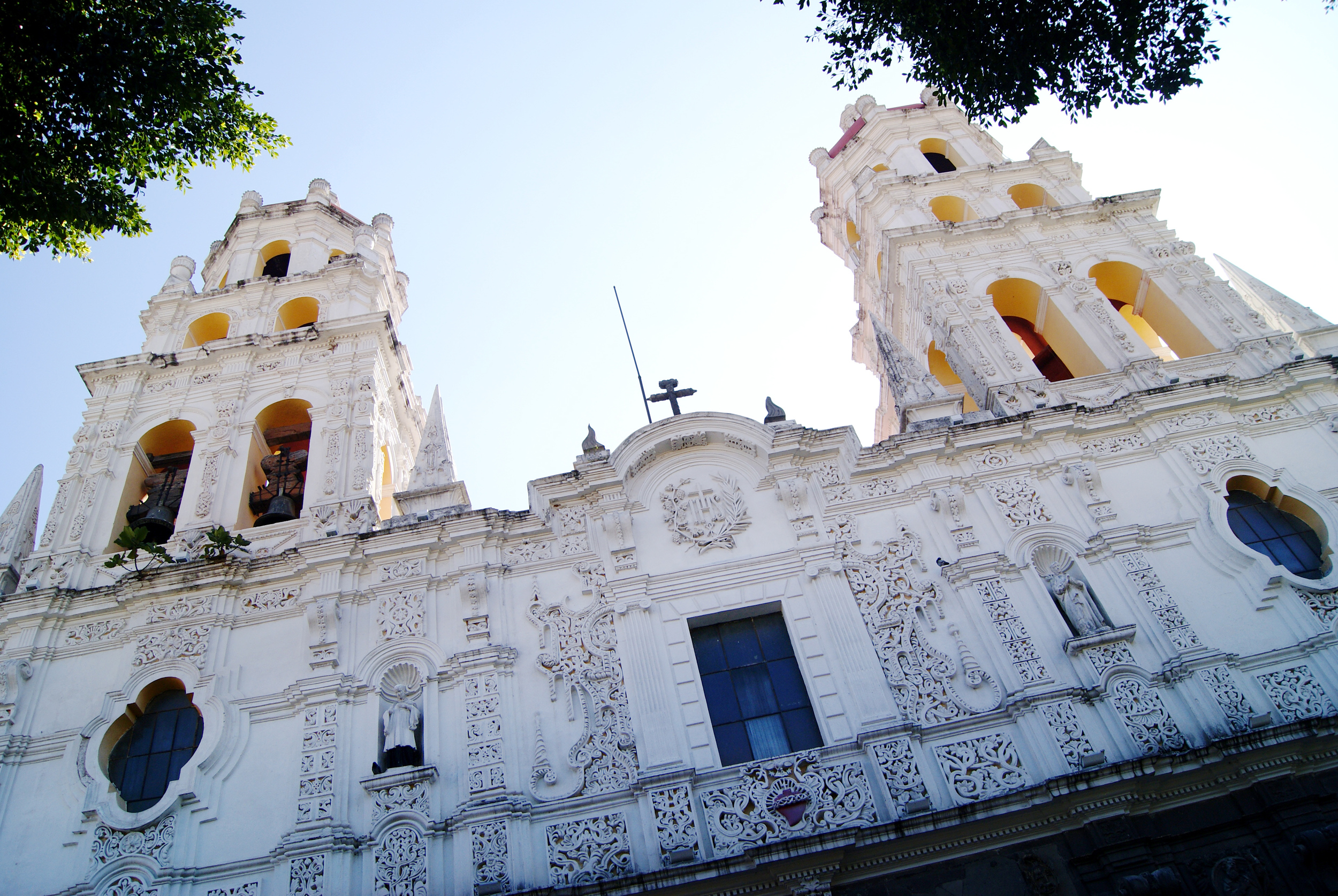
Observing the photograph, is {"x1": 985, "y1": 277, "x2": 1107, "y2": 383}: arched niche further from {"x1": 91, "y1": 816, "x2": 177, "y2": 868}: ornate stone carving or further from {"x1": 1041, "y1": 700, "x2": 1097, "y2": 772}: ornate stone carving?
{"x1": 91, "y1": 816, "x2": 177, "y2": 868}: ornate stone carving

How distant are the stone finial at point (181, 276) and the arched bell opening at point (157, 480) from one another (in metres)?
3.70

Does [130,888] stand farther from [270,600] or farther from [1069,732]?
[1069,732]

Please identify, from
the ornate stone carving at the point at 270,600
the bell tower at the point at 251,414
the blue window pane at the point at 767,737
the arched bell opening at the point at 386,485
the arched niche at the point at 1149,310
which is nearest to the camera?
the blue window pane at the point at 767,737

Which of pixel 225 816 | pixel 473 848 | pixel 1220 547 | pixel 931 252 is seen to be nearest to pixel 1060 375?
pixel 931 252

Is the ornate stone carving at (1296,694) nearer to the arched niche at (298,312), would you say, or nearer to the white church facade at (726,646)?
the white church facade at (726,646)

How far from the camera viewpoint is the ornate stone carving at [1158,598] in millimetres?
10391

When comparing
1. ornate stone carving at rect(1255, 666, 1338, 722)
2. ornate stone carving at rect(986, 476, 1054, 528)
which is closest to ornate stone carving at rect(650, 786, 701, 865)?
ornate stone carving at rect(986, 476, 1054, 528)

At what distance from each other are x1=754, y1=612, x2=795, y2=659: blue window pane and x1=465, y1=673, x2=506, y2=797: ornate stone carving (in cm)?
291

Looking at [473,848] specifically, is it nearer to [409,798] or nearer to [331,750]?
[409,798]

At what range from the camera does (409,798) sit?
9742 mm

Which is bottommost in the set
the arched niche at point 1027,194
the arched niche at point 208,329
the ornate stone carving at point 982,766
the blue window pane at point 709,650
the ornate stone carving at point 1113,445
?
the ornate stone carving at point 982,766

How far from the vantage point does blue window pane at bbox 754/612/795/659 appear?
10922 mm

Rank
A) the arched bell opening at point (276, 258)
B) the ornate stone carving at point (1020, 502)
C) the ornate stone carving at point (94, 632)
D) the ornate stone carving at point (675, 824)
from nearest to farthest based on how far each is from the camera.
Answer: the ornate stone carving at point (675, 824) → the ornate stone carving at point (94, 632) → the ornate stone carving at point (1020, 502) → the arched bell opening at point (276, 258)

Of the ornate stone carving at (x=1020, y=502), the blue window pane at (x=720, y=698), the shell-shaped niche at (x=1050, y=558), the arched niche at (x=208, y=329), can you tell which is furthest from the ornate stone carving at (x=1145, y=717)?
the arched niche at (x=208, y=329)
